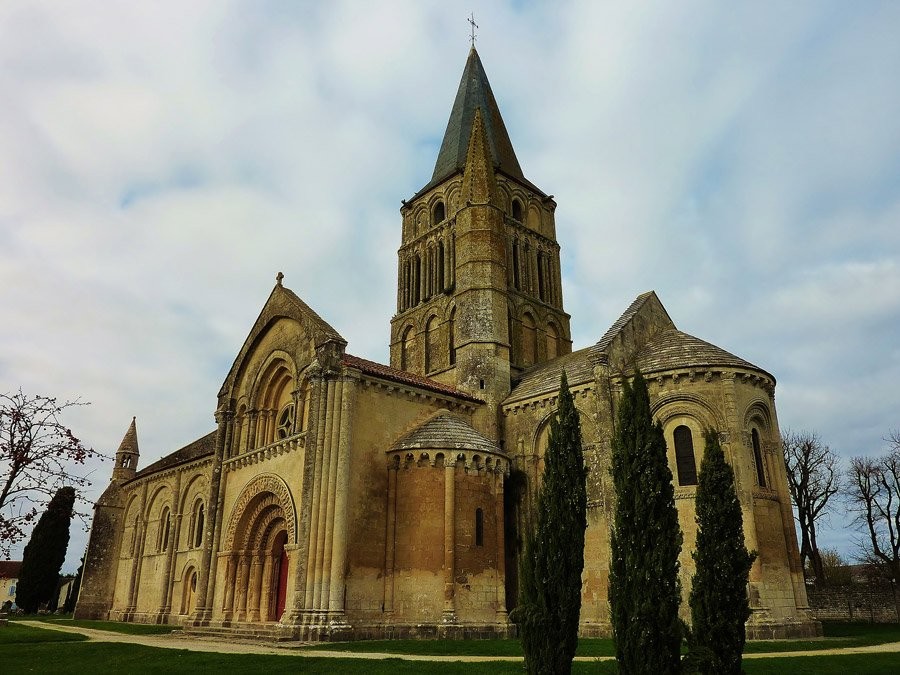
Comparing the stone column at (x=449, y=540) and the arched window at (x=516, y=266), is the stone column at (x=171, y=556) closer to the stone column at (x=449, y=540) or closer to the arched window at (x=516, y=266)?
the stone column at (x=449, y=540)

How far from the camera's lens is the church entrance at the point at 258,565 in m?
26.5

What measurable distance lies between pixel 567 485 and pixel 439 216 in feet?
92.0

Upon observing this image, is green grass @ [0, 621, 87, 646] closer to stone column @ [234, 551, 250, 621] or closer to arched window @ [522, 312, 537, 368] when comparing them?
stone column @ [234, 551, 250, 621]

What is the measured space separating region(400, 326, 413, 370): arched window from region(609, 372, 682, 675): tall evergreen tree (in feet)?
81.2

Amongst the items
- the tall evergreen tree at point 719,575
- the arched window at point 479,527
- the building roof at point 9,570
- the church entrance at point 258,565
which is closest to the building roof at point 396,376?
the arched window at point 479,527

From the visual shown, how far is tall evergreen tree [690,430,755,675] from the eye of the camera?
484 inches

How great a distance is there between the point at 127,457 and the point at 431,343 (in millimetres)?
25889

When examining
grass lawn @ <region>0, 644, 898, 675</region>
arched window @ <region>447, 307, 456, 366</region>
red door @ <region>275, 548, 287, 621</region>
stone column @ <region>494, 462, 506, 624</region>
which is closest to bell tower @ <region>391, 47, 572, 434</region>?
arched window @ <region>447, 307, 456, 366</region>

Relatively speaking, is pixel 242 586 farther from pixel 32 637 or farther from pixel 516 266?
pixel 516 266

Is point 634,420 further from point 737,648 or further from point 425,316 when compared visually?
point 425,316

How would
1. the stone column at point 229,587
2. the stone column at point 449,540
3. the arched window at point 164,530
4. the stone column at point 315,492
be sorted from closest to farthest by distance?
the stone column at point 315,492 < the stone column at point 449,540 < the stone column at point 229,587 < the arched window at point 164,530

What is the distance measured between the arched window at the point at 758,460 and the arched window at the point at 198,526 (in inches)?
1094

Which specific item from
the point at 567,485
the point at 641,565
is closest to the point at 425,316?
the point at 567,485

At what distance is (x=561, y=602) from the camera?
13.3m
